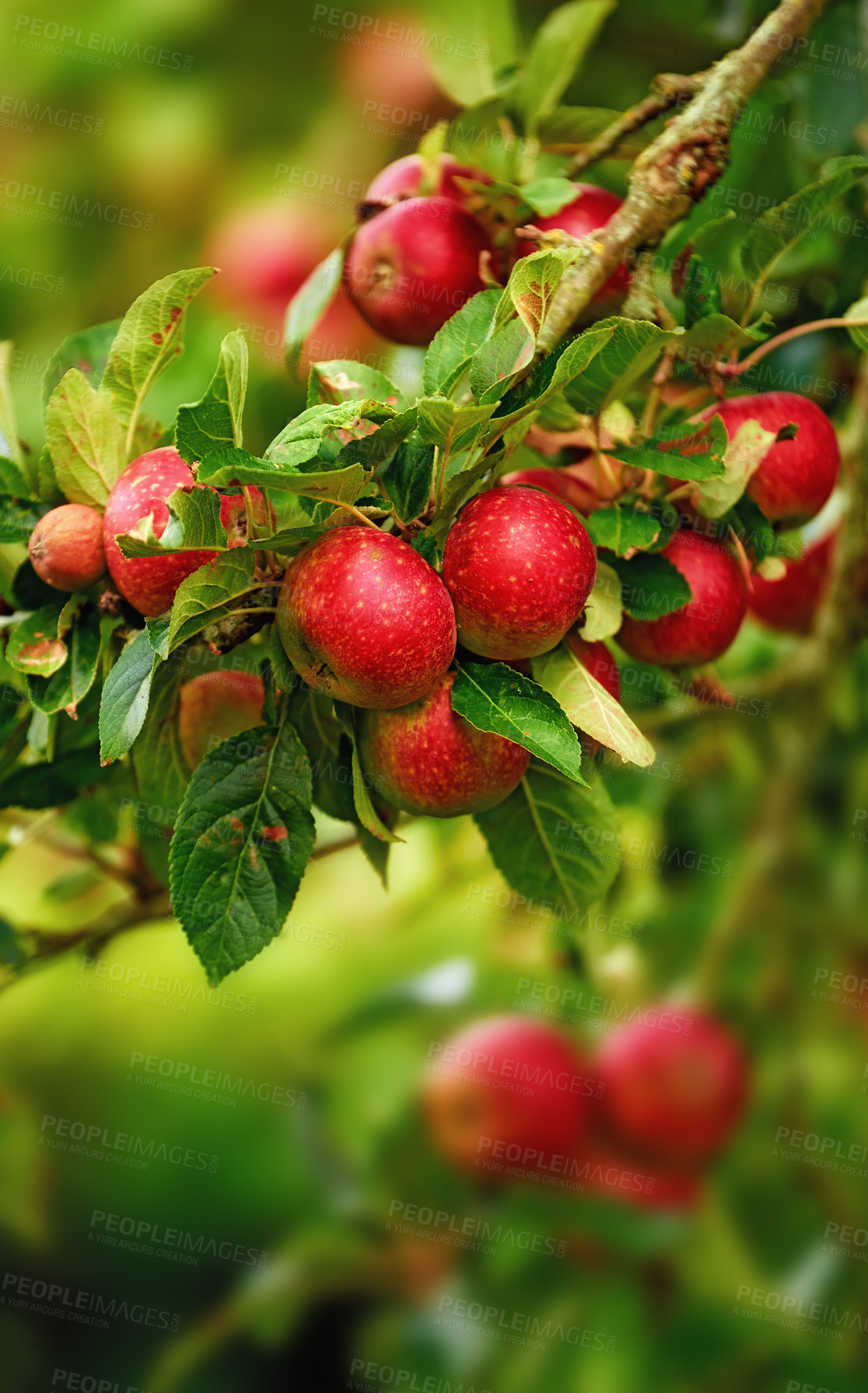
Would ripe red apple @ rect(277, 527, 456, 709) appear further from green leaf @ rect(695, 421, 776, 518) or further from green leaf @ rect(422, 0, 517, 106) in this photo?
green leaf @ rect(422, 0, 517, 106)

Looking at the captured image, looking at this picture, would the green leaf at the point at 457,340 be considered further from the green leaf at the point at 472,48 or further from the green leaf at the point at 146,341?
the green leaf at the point at 472,48

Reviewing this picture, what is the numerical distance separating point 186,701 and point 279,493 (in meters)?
0.15

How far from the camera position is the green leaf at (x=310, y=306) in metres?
0.61

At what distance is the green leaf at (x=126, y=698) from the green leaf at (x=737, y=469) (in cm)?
27

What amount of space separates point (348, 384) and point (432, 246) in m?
0.17

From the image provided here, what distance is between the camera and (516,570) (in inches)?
17.2

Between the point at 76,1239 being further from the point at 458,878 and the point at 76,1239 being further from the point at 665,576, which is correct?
the point at 665,576

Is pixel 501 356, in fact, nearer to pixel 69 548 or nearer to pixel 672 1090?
pixel 69 548

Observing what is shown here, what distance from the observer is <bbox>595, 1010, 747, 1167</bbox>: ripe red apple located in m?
1.09

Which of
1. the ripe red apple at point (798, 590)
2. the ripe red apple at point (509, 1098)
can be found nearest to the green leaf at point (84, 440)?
the ripe red apple at point (798, 590)

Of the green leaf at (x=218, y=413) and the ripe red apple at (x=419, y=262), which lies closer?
the green leaf at (x=218, y=413)

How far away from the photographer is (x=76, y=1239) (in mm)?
1608

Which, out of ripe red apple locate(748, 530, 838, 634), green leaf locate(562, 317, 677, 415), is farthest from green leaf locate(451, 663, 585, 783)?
ripe red apple locate(748, 530, 838, 634)

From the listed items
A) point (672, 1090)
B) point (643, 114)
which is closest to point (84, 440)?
point (643, 114)
